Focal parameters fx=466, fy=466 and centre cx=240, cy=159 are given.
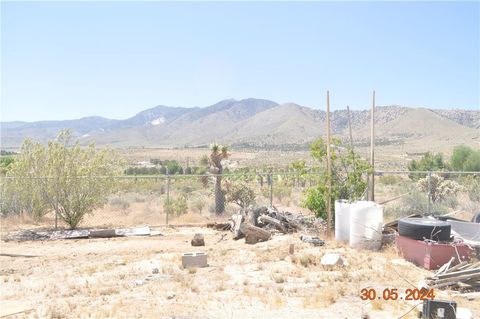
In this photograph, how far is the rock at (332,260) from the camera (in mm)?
10469

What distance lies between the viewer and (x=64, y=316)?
24.4ft

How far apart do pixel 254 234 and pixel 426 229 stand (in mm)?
5095

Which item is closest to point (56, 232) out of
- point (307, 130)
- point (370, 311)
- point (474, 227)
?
point (370, 311)

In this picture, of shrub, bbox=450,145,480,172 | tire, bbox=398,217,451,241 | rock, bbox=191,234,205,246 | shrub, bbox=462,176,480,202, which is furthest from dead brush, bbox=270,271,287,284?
shrub, bbox=450,145,480,172

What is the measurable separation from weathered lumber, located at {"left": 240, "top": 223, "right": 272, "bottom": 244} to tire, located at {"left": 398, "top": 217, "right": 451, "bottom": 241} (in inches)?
167

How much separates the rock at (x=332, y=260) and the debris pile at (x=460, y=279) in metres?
2.02

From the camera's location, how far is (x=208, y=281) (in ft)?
31.6

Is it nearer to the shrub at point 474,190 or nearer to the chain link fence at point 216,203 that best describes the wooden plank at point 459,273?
the chain link fence at point 216,203

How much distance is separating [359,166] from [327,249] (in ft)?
10.5

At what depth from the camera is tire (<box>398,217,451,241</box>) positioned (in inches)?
416

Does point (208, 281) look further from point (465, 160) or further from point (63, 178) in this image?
point (465, 160)

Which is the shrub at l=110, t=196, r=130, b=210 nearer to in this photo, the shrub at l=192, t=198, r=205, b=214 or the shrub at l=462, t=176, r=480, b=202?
the shrub at l=192, t=198, r=205, b=214

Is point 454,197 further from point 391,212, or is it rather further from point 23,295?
point 23,295

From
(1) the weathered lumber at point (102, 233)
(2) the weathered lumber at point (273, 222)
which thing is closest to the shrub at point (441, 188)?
(2) the weathered lumber at point (273, 222)
